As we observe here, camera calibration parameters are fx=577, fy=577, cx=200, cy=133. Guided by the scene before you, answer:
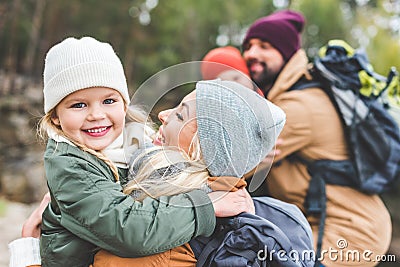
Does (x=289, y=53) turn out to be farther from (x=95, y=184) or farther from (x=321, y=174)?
(x=95, y=184)

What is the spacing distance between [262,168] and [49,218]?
0.46m

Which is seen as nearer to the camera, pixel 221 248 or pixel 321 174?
pixel 221 248

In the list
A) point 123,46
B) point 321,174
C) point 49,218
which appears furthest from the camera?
point 123,46

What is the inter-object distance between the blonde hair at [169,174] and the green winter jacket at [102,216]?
0.02 metres

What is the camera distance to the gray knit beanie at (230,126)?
1128mm

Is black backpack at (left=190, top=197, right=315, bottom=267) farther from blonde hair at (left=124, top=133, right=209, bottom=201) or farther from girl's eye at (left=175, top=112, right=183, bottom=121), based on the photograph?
girl's eye at (left=175, top=112, right=183, bottom=121)

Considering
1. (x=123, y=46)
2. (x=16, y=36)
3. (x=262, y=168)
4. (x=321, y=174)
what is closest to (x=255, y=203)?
(x=262, y=168)

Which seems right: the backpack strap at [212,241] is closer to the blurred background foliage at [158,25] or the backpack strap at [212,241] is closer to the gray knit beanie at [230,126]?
the gray knit beanie at [230,126]

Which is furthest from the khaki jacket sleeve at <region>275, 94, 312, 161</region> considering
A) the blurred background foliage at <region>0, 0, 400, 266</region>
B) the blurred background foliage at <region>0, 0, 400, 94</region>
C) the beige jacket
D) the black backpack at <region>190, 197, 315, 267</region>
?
the blurred background foliage at <region>0, 0, 400, 94</region>

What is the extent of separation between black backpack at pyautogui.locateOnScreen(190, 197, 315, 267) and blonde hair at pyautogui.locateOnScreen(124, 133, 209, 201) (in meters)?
0.11

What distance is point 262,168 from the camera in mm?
1261

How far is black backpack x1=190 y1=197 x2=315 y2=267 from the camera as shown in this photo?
1.14m

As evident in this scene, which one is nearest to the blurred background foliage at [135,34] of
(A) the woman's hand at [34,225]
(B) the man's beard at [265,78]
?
(B) the man's beard at [265,78]

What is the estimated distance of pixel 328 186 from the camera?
211 cm
